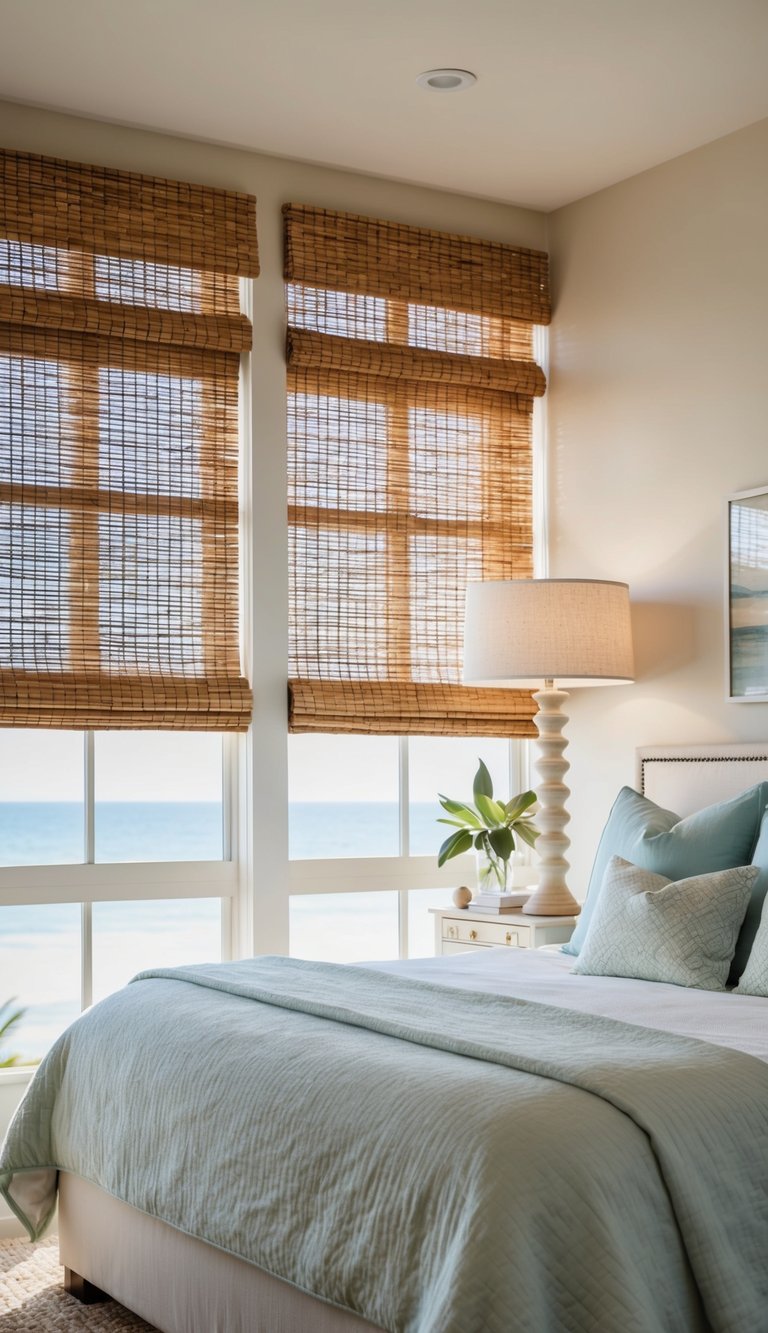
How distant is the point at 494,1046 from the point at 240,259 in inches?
108

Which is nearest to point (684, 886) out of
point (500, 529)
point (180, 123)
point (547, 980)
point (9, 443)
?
point (547, 980)

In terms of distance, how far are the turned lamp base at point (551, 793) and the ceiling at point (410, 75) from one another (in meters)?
1.63

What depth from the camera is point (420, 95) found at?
3865 millimetres

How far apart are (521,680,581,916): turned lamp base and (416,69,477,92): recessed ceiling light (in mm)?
1699

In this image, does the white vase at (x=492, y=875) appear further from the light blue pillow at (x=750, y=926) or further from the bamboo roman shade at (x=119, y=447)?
the light blue pillow at (x=750, y=926)

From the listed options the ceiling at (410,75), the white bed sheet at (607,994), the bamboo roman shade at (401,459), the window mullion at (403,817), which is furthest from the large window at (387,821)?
the ceiling at (410,75)

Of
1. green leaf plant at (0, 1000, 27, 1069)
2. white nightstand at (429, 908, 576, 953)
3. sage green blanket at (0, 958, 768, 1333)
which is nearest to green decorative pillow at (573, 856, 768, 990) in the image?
sage green blanket at (0, 958, 768, 1333)

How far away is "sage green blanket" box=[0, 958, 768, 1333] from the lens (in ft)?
6.05

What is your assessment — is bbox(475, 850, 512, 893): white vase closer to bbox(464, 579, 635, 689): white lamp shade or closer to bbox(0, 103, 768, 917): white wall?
bbox(0, 103, 768, 917): white wall

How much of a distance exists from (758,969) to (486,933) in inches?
51.5

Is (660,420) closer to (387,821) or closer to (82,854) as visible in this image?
(387,821)

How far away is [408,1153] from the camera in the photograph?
6.64 ft

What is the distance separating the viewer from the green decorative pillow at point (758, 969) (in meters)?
2.91

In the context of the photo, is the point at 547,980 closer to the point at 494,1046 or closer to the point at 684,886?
the point at 684,886
